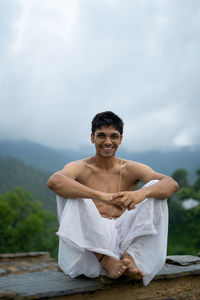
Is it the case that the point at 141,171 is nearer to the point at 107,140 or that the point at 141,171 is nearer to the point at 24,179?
the point at 107,140

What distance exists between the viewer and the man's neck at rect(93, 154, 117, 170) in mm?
2855

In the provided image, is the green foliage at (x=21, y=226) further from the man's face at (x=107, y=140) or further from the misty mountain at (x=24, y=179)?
the misty mountain at (x=24, y=179)

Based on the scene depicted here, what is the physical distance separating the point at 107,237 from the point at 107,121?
1025mm

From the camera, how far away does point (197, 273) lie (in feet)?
9.18

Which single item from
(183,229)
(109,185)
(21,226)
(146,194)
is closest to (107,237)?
(146,194)

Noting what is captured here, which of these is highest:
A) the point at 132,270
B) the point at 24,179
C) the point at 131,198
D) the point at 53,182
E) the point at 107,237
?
the point at 24,179

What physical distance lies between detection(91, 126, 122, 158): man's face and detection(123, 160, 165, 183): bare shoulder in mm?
255

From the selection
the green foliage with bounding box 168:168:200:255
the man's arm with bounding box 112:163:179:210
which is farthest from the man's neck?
the green foliage with bounding box 168:168:200:255

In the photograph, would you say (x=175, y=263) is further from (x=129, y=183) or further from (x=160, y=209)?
(x=160, y=209)

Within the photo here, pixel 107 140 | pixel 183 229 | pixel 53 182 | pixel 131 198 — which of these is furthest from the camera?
pixel 183 229

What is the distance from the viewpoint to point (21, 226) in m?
17.9

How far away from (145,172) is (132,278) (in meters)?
0.94

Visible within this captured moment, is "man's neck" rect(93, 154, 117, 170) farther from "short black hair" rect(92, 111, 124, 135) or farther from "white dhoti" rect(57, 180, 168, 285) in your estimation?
"white dhoti" rect(57, 180, 168, 285)

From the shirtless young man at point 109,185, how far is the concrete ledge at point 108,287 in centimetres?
16
